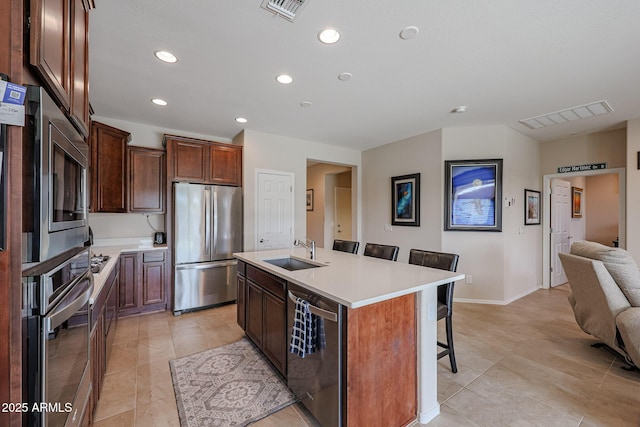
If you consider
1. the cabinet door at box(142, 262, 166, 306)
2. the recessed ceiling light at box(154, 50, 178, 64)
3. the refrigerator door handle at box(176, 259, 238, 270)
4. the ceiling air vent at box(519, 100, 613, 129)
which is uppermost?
the recessed ceiling light at box(154, 50, 178, 64)

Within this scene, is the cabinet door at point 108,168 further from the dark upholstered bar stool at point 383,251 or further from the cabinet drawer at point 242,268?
the dark upholstered bar stool at point 383,251

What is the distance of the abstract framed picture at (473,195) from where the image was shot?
395 centimetres

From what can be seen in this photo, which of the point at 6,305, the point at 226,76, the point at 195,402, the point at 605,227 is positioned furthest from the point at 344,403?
the point at 605,227

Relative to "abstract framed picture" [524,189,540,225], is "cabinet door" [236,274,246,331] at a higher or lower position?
lower

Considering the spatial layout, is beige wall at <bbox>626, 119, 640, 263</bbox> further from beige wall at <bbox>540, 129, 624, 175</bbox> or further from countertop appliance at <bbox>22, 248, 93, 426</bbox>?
countertop appliance at <bbox>22, 248, 93, 426</bbox>

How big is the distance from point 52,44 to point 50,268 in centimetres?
76

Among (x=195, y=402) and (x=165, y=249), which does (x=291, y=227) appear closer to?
(x=165, y=249)

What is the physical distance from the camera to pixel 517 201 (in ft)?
14.0

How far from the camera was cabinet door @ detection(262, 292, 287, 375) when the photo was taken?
6.57 feet

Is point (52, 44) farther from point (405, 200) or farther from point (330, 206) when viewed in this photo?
point (330, 206)

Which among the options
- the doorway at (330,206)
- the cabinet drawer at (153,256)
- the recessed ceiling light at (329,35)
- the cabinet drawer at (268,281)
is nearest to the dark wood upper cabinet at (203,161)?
the cabinet drawer at (153,256)

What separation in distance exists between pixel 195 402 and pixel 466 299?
3852 mm

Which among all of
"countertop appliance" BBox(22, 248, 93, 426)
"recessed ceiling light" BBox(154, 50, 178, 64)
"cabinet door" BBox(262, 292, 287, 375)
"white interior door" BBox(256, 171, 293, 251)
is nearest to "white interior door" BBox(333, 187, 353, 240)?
"white interior door" BBox(256, 171, 293, 251)

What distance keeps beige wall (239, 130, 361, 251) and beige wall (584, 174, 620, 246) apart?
5798 mm
